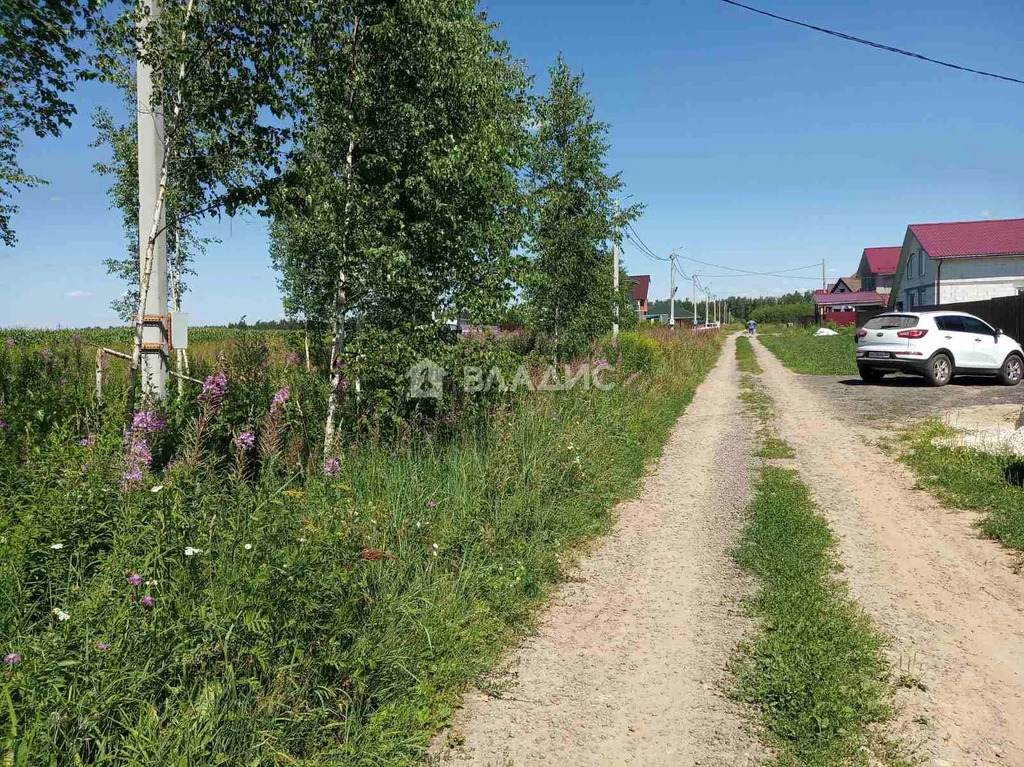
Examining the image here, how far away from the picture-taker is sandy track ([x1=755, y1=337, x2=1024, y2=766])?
10.0ft

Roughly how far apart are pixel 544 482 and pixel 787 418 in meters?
7.27

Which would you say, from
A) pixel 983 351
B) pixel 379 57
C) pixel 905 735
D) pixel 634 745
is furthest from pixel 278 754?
pixel 983 351

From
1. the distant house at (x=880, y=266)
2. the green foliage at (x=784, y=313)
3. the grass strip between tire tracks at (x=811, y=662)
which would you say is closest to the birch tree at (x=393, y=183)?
the grass strip between tire tracks at (x=811, y=662)

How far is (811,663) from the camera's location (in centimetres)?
349

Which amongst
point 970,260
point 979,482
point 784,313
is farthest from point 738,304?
point 979,482

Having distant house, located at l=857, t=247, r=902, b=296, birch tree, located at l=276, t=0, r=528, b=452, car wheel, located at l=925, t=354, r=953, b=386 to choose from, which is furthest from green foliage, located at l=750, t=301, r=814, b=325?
birch tree, located at l=276, t=0, r=528, b=452

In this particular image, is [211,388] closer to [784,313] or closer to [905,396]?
[905,396]

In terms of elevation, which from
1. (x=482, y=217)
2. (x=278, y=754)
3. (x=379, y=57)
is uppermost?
(x=379, y=57)

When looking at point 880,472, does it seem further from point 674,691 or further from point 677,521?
point 674,691

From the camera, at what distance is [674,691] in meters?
3.44

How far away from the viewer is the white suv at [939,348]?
15586 millimetres

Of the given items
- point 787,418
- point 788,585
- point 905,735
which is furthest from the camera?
point 787,418

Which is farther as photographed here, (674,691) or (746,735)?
(674,691)

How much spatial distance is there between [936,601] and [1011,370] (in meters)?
15.0
